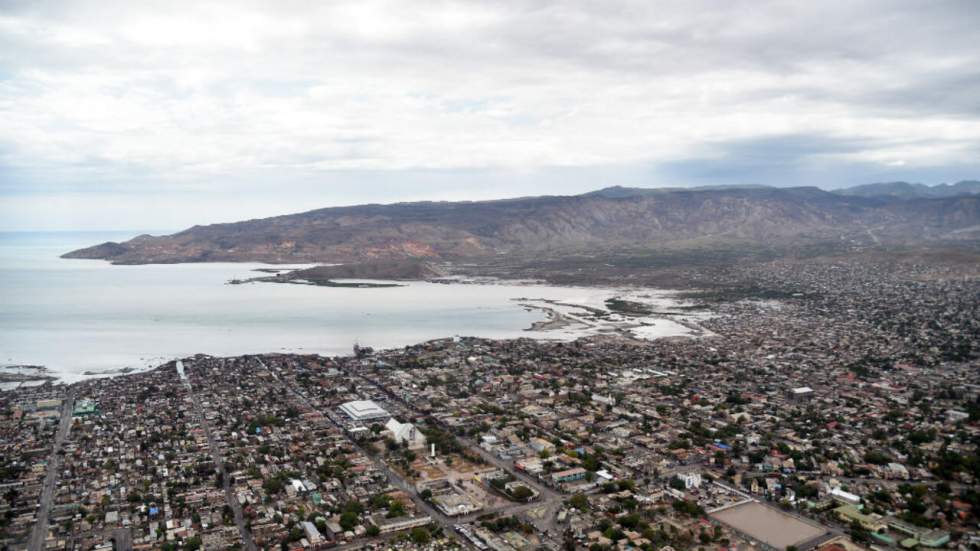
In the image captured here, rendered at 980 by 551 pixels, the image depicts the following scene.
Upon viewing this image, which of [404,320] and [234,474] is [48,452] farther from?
[404,320]

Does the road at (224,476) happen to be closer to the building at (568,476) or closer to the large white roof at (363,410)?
the large white roof at (363,410)

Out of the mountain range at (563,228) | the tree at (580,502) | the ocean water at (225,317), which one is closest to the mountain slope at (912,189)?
the mountain range at (563,228)

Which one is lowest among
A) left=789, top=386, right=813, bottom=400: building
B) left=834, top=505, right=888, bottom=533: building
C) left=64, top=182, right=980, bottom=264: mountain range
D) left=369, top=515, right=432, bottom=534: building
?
left=834, top=505, right=888, bottom=533: building

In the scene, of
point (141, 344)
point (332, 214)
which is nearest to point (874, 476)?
point (141, 344)

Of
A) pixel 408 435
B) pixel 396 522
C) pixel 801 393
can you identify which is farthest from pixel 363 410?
pixel 801 393

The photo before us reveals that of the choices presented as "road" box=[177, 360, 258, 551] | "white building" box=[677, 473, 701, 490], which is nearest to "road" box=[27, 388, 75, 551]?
"road" box=[177, 360, 258, 551]

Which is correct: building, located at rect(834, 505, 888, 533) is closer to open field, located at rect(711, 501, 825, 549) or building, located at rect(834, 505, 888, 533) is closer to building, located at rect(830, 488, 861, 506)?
building, located at rect(830, 488, 861, 506)
